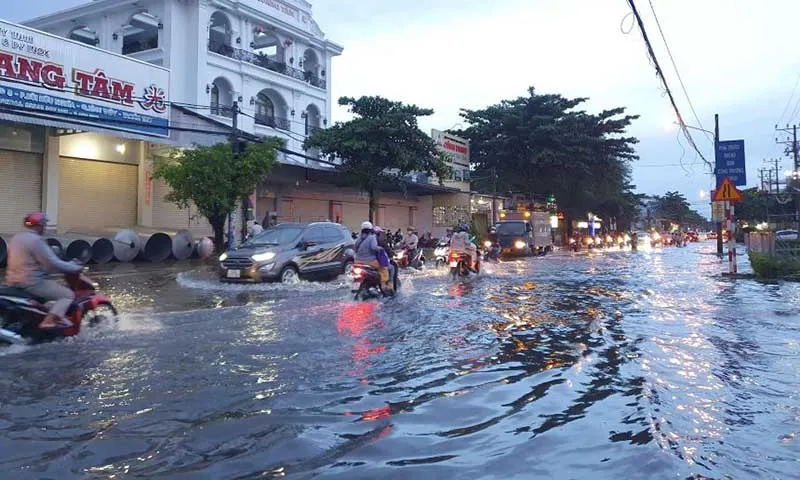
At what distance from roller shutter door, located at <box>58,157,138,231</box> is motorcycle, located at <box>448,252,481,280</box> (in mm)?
13438

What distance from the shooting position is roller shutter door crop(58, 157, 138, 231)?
22875 mm

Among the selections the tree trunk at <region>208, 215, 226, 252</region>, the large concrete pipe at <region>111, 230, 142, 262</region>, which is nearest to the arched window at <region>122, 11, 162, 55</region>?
the tree trunk at <region>208, 215, 226, 252</region>

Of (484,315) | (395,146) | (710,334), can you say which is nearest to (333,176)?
(395,146)

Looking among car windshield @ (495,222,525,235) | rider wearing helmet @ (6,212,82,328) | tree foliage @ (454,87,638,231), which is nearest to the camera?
rider wearing helmet @ (6,212,82,328)

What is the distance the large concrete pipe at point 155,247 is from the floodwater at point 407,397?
1293 centimetres

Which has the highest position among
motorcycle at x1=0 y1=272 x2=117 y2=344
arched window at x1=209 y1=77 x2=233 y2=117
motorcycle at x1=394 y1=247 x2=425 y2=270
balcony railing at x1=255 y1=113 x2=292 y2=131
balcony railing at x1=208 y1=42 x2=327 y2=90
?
balcony railing at x1=208 y1=42 x2=327 y2=90

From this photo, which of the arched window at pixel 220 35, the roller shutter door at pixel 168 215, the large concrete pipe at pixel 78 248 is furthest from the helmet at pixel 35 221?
the arched window at pixel 220 35

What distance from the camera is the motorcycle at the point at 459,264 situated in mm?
17203

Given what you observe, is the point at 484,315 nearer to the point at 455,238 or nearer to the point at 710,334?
the point at 710,334

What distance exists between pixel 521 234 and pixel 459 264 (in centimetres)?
1736

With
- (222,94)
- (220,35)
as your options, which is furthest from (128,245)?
(220,35)

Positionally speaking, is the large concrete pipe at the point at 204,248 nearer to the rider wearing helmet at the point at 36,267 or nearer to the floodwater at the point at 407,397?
the floodwater at the point at 407,397

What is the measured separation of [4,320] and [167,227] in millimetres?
19743

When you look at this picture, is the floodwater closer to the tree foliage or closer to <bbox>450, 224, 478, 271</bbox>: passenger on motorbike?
<bbox>450, 224, 478, 271</bbox>: passenger on motorbike
